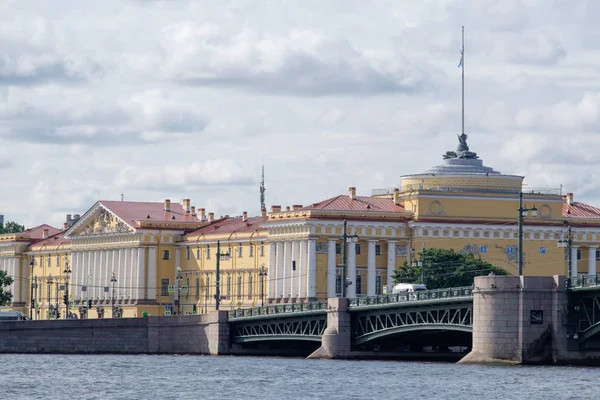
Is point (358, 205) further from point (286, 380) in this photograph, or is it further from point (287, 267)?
point (286, 380)

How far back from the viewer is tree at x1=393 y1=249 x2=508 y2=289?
13188 centimetres

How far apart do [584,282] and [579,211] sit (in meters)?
65.2

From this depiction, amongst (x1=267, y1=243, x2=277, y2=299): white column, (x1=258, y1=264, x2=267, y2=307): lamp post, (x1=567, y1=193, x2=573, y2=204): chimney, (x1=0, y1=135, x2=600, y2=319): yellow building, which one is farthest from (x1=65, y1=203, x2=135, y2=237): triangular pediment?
(x1=567, y1=193, x2=573, y2=204): chimney

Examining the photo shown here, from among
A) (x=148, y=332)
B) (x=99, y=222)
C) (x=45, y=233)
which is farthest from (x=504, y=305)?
(x=45, y=233)

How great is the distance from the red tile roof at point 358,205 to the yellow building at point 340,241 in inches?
2.9

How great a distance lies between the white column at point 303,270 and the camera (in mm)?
142875

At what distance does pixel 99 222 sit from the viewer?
172 metres

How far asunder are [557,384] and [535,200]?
229ft

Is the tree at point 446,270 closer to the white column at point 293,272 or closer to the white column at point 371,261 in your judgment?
Answer: the white column at point 371,261

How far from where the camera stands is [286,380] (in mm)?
86438

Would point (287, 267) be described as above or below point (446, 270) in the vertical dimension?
Result: above

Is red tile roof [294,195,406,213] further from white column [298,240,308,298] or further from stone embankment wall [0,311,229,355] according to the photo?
stone embankment wall [0,311,229,355]

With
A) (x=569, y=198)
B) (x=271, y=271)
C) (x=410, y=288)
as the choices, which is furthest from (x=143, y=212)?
(x=410, y=288)

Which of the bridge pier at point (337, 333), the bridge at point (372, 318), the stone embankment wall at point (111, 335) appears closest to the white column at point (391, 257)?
the stone embankment wall at point (111, 335)
